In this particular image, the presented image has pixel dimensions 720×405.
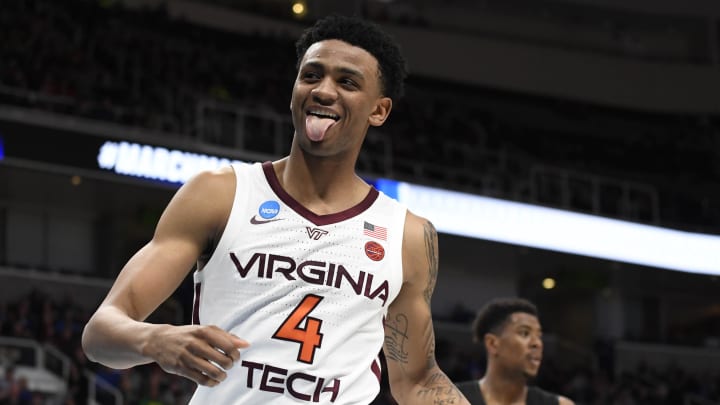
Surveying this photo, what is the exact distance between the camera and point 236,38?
2548cm

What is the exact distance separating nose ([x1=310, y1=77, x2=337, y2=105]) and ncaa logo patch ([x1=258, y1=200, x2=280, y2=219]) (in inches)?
14.5

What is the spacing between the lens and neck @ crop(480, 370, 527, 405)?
22.4 ft

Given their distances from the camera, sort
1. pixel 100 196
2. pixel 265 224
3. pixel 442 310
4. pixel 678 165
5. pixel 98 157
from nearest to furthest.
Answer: pixel 265 224 < pixel 98 157 < pixel 100 196 < pixel 442 310 < pixel 678 165

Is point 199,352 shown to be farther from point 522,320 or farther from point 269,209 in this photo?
point 522,320

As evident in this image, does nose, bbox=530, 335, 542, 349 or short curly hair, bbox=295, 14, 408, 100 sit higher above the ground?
short curly hair, bbox=295, 14, 408, 100

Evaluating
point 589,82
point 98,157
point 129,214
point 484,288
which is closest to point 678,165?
point 589,82

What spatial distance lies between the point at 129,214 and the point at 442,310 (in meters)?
7.29

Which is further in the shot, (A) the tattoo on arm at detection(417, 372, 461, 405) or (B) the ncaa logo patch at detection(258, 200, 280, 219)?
(A) the tattoo on arm at detection(417, 372, 461, 405)

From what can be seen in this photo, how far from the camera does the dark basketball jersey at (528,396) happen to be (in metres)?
6.74

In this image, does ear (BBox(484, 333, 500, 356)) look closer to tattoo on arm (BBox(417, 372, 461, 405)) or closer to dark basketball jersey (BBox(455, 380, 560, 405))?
dark basketball jersey (BBox(455, 380, 560, 405))

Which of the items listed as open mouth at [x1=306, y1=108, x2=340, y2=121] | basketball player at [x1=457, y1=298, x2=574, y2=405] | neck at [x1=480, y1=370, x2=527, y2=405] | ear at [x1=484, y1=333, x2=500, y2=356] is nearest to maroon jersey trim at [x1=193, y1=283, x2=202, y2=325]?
open mouth at [x1=306, y1=108, x2=340, y2=121]

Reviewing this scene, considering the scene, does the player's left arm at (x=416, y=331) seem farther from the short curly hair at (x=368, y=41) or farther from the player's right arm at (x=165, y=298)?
the player's right arm at (x=165, y=298)

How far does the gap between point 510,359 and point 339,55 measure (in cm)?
380

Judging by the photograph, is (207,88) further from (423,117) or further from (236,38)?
(423,117)
